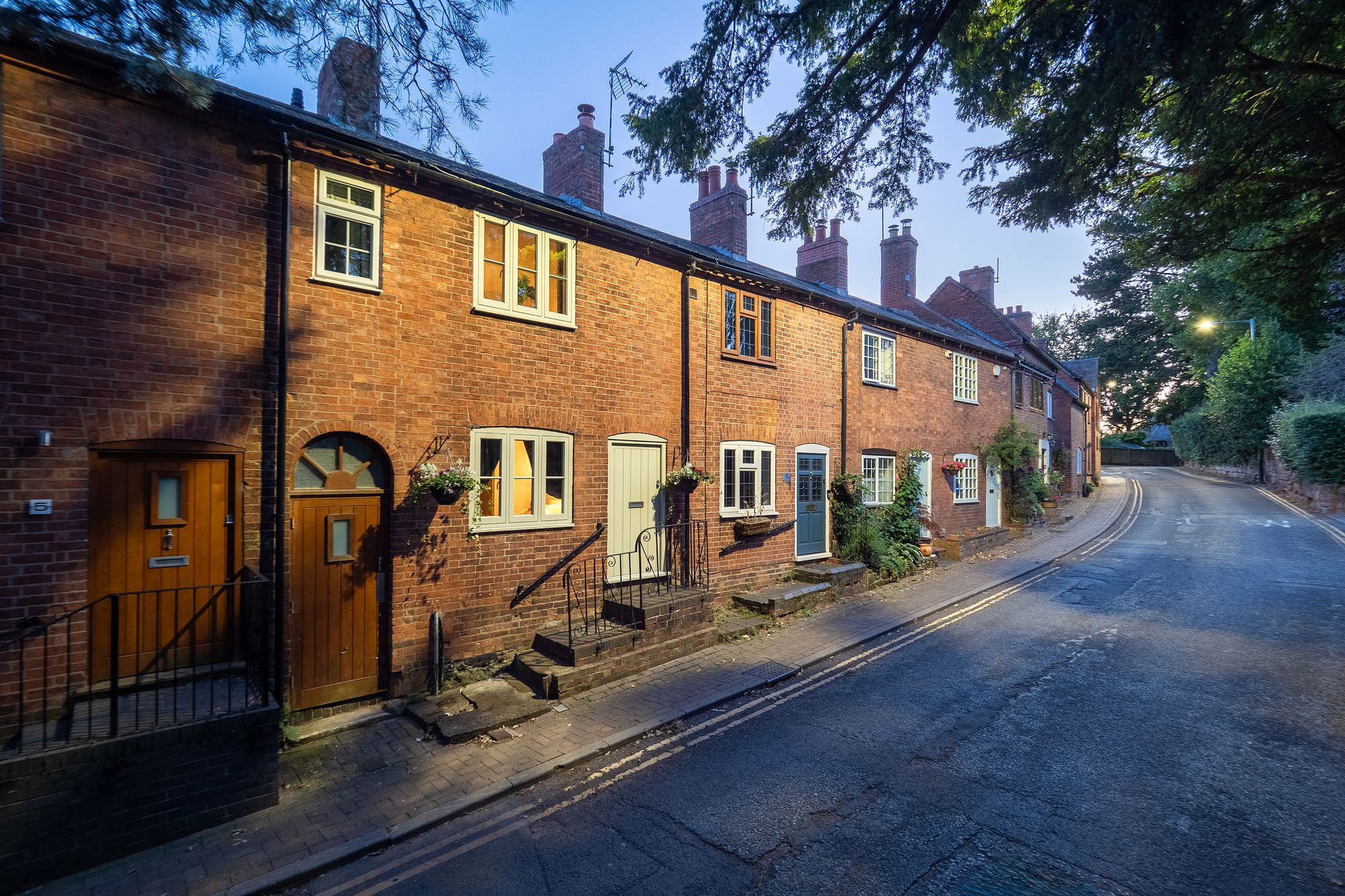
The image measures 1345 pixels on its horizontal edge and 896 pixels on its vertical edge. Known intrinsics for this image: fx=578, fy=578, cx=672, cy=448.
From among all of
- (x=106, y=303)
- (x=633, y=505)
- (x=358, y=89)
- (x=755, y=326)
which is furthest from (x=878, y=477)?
(x=106, y=303)

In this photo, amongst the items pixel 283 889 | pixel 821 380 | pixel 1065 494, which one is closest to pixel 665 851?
pixel 283 889

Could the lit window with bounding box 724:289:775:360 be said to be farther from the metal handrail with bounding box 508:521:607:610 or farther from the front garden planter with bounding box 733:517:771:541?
the metal handrail with bounding box 508:521:607:610

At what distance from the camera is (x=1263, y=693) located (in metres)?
6.68

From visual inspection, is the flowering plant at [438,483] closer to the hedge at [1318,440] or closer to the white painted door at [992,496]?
the white painted door at [992,496]

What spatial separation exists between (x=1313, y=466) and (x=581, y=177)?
91.9 ft

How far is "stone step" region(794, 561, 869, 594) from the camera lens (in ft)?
38.1

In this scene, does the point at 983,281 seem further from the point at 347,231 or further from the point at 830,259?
the point at 347,231

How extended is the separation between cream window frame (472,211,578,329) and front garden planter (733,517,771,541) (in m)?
4.91

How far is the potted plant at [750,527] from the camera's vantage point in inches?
436

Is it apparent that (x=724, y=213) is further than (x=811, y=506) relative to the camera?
Yes

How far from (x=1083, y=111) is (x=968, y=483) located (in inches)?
574

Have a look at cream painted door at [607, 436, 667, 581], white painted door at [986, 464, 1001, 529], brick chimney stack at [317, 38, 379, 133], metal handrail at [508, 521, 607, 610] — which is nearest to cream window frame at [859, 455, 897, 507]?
white painted door at [986, 464, 1001, 529]

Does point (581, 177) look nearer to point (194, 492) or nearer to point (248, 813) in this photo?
point (194, 492)

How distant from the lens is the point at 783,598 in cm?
1039
